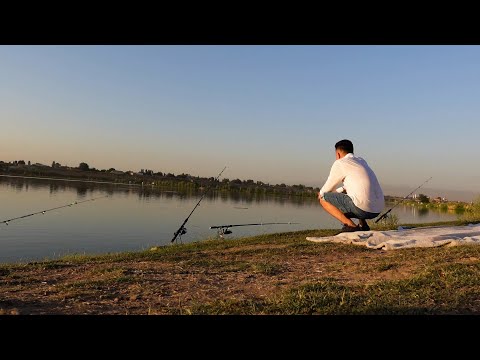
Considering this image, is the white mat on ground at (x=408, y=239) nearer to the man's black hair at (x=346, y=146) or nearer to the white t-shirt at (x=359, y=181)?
the white t-shirt at (x=359, y=181)

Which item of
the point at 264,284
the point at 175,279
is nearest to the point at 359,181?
the point at 264,284

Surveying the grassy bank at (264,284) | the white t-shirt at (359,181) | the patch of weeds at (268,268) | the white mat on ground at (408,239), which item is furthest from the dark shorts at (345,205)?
the patch of weeds at (268,268)

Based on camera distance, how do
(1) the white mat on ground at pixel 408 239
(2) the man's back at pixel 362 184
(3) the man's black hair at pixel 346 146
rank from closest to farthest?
(1) the white mat on ground at pixel 408 239
(2) the man's back at pixel 362 184
(3) the man's black hair at pixel 346 146

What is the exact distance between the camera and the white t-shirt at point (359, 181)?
6457 millimetres

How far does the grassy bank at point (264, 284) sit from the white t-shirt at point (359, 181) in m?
0.79

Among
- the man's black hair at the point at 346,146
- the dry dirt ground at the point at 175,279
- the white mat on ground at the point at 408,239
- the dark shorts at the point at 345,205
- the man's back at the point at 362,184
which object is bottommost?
the dry dirt ground at the point at 175,279

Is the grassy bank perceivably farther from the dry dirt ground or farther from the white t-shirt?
the white t-shirt

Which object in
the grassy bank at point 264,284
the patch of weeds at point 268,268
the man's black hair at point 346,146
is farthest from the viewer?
the man's black hair at point 346,146

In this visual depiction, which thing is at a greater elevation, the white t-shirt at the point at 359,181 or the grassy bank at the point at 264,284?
the white t-shirt at the point at 359,181

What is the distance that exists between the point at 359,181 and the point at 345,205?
0.51 metres

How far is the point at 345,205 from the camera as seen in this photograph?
675 centimetres

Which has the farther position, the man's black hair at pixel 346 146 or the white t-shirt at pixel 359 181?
the man's black hair at pixel 346 146
